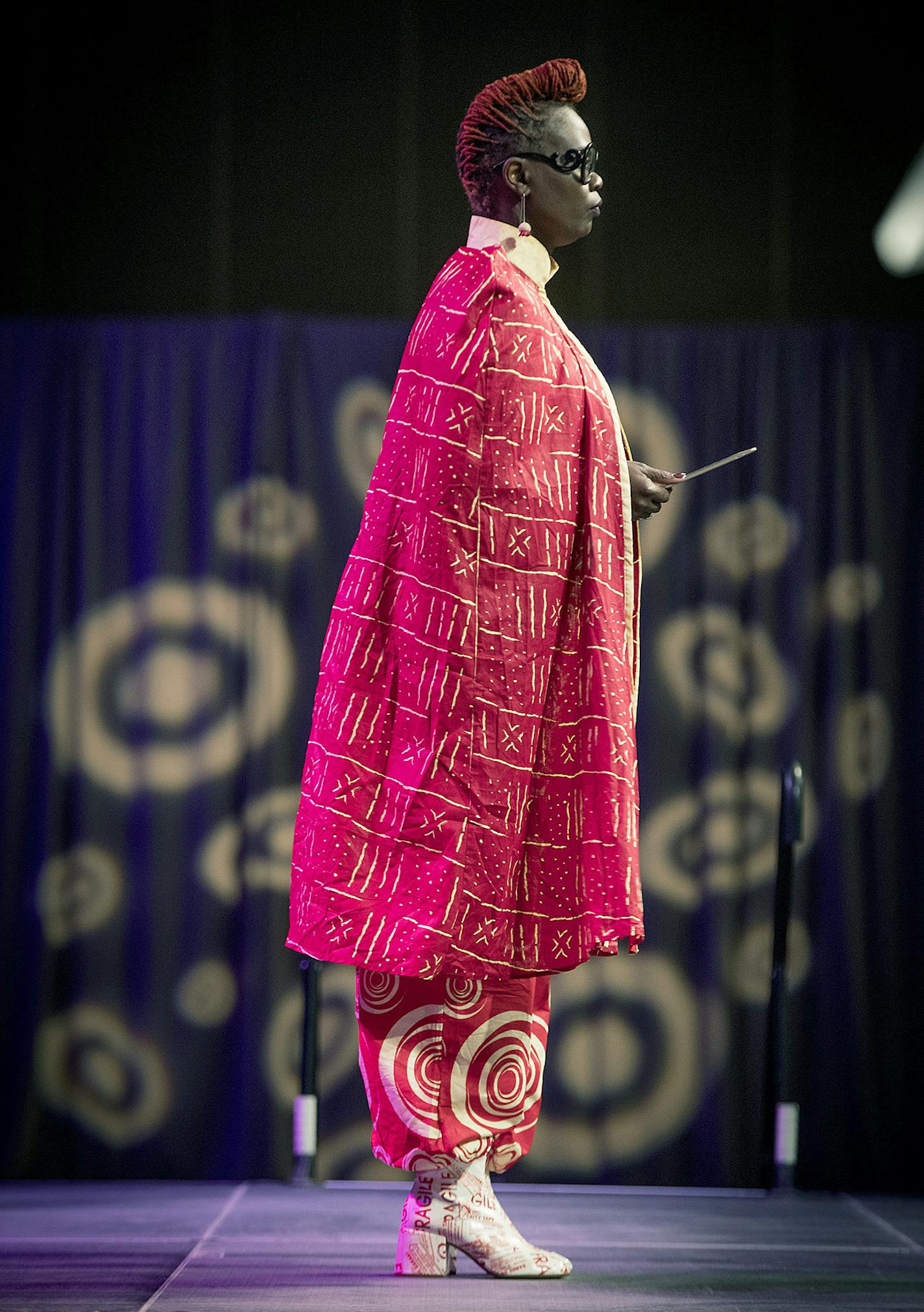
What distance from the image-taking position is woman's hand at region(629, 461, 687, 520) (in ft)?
6.24

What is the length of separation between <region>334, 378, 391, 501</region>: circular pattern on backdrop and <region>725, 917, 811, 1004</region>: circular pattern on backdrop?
49.0 inches

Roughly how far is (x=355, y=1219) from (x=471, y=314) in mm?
1347

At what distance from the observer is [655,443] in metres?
3.36

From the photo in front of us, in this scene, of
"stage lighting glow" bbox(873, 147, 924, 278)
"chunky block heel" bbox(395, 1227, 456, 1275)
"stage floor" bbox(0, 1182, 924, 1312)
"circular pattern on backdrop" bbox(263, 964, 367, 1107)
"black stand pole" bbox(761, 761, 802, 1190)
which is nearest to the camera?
"stage floor" bbox(0, 1182, 924, 1312)

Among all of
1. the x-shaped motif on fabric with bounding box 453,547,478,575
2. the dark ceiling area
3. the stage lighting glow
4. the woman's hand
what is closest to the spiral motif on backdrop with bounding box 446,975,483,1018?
the x-shaped motif on fabric with bounding box 453,547,478,575

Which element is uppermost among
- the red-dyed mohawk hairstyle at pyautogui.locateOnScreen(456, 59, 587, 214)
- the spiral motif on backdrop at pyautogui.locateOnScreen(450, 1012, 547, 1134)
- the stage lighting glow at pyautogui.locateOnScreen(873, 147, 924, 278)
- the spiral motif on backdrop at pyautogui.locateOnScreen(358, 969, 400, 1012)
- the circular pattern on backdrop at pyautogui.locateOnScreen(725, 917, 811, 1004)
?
the stage lighting glow at pyautogui.locateOnScreen(873, 147, 924, 278)

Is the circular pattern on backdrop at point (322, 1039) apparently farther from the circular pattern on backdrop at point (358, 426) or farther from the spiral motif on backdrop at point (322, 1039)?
the circular pattern on backdrop at point (358, 426)

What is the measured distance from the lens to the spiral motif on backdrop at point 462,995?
5.77ft

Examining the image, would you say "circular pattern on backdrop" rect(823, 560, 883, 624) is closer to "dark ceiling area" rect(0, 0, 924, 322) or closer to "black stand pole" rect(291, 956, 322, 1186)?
"dark ceiling area" rect(0, 0, 924, 322)

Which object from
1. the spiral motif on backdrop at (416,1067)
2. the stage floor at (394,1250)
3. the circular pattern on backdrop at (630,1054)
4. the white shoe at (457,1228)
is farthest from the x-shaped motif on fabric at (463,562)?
the circular pattern on backdrop at (630,1054)

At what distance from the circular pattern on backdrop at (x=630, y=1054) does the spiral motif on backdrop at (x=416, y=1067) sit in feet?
5.02

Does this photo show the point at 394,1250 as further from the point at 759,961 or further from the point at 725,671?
the point at 725,671

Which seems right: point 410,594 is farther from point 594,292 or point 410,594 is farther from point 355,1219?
point 594,292

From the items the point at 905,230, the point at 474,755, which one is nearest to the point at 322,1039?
the point at 474,755
